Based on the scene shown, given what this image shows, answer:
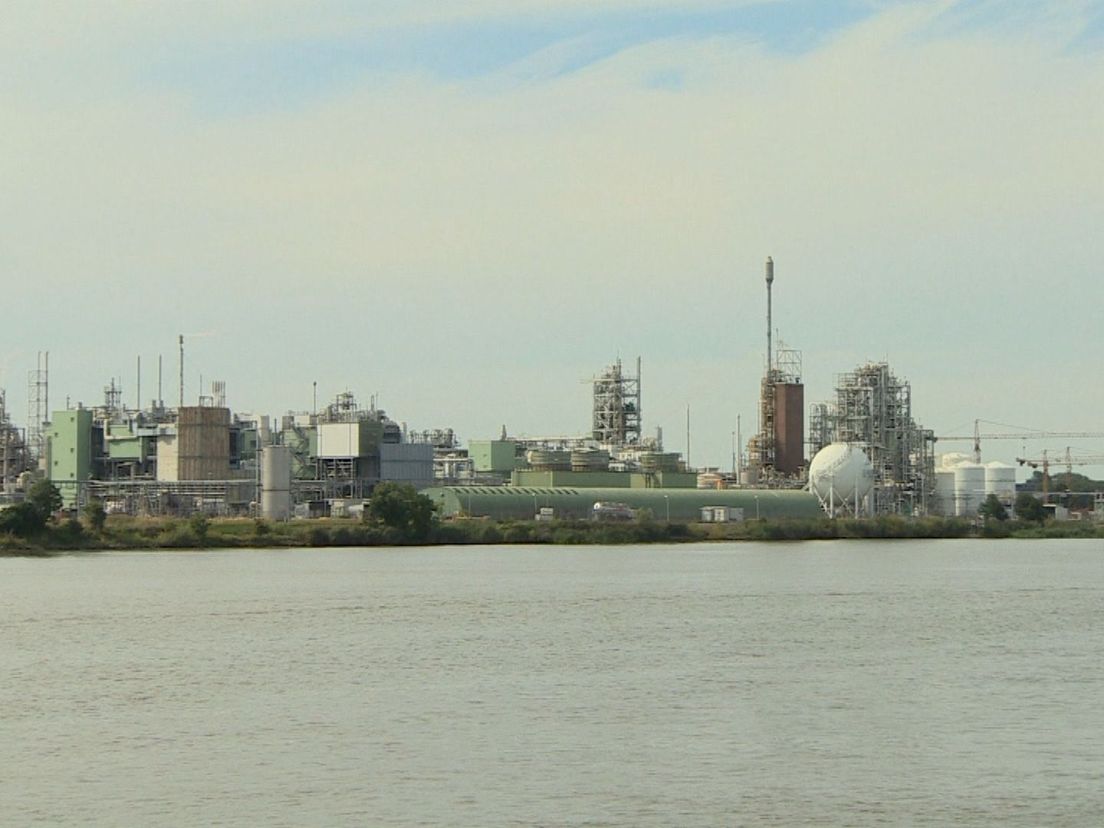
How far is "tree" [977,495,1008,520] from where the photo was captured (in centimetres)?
16212

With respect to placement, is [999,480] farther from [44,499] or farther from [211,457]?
[44,499]

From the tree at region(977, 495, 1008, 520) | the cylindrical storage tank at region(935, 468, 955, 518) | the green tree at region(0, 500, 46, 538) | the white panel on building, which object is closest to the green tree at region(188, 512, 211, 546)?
the green tree at region(0, 500, 46, 538)

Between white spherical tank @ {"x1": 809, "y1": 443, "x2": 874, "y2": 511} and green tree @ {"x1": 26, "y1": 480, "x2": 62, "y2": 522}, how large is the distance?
6446cm

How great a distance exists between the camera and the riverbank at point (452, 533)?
4621 inches

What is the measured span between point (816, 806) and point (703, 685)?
14.2 m

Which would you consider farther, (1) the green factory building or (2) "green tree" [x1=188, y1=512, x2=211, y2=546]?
(1) the green factory building

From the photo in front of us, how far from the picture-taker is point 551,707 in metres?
38.0

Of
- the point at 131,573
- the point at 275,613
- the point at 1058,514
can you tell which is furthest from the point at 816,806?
the point at 1058,514

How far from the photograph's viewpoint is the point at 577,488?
499 ft

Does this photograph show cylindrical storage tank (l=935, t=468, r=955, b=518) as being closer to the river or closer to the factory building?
the factory building

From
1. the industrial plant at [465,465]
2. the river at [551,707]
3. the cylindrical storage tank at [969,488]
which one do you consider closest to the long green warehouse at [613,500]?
the industrial plant at [465,465]

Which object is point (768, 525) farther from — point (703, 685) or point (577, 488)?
point (703, 685)

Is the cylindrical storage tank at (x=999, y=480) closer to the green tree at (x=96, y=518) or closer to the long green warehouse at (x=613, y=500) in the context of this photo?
the long green warehouse at (x=613, y=500)

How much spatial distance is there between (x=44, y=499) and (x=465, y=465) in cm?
5931
